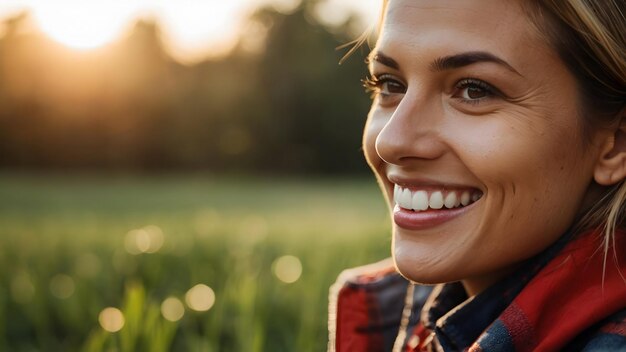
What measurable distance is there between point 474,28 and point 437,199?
0.39m

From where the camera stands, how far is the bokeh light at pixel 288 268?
132 inches

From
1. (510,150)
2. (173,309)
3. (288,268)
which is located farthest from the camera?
(288,268)

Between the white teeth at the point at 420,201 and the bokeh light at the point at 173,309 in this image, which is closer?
the white teeth at the point at 420,201

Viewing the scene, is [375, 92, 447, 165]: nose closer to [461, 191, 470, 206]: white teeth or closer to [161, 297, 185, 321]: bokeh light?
[461, 191, 470, 206]: white teeth

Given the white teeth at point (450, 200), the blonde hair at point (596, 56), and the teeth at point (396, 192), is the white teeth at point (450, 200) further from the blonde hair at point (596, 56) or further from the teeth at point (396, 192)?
the blonde hair at point (596, 56)

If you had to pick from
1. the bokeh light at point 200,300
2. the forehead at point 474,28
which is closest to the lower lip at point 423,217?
the forehead at point 474,28

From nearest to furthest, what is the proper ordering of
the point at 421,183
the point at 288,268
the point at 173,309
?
the point at 421,183 < the point at 173,309 < the point at 288,268

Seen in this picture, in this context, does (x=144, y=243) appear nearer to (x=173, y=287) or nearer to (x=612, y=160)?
(x=173, y=287)

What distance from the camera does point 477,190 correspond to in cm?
172

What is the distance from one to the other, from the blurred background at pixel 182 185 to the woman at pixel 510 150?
74cm

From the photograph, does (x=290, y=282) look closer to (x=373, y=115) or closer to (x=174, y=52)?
(x=373, y=115)

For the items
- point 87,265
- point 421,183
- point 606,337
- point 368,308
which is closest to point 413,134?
point 421,183

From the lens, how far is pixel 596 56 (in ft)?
5.46

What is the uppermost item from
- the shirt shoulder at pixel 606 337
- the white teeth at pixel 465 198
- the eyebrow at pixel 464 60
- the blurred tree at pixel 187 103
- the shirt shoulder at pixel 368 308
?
the blurred tree at pixel 187 103
